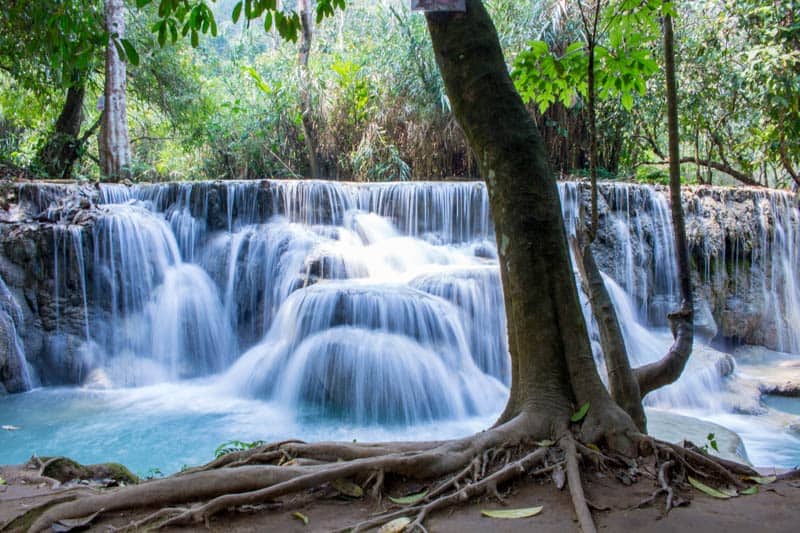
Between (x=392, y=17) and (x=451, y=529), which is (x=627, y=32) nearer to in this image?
(x=451, y=529)

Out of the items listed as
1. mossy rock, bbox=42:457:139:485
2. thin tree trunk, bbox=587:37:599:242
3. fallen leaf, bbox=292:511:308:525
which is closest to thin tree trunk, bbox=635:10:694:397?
thin tree trunk, bbox=587:37:599:242

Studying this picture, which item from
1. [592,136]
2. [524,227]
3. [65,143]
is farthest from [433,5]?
[65,143]

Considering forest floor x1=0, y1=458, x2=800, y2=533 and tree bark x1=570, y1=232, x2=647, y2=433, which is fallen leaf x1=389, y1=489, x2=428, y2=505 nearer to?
forest floor x1=0, y1=458, x2=800, y2=533

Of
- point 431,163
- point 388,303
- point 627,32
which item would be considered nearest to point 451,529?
point 627,32

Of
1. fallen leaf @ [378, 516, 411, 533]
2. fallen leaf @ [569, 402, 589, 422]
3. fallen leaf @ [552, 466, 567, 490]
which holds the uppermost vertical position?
fallen leaf @ [569, 402, 589, 422]

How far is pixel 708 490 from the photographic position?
2.59 meters

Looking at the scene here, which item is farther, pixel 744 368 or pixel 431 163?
pixel 431 163

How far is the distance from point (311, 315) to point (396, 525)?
600 centimetres

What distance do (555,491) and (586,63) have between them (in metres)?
2.47

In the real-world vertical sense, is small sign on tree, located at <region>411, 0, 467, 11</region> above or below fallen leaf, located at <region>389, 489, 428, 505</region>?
above

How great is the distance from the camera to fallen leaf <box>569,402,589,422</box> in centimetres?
288

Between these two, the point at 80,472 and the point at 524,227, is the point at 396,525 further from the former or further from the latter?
the point at 80,472

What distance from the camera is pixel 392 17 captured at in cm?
1506

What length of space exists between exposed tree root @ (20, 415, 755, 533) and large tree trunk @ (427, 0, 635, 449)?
0.23 m
